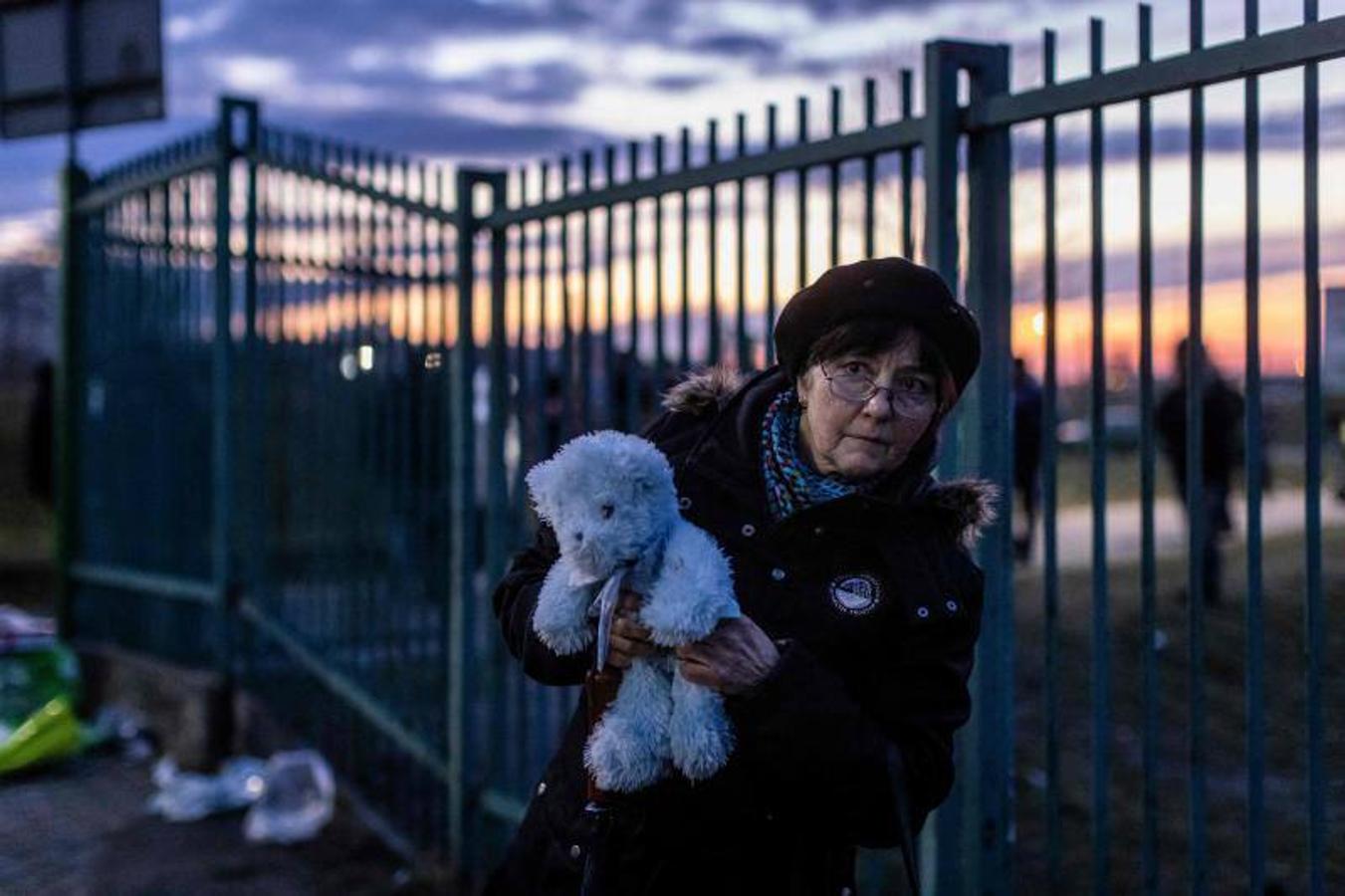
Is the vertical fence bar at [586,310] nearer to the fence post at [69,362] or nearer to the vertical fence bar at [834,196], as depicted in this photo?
the vertical fence bar at [834,196]

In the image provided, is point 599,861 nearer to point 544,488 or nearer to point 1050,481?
point 544,488

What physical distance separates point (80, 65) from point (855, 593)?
697cm

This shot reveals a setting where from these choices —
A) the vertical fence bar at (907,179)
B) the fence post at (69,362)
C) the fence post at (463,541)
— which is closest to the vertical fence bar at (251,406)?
the fence post at (463,541)

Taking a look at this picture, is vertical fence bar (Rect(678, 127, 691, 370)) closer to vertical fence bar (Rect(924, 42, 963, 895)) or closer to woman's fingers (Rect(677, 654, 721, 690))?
vertical fence bar (Rect(924, 42, 963, 895))

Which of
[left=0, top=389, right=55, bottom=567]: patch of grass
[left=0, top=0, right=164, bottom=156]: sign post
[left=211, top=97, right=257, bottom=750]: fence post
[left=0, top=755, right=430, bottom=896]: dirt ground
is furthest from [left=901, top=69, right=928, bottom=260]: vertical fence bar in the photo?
[left=0, top=389, right=55, bottom=567]: patch of grass

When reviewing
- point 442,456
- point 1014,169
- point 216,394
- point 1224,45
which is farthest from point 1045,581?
point 216,394

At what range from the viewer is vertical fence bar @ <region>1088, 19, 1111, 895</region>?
2928 millimetres

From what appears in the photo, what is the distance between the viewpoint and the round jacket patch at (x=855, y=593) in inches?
82.9

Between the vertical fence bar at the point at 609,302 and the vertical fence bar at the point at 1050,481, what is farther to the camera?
the vertical fence bar at the point at 609,302

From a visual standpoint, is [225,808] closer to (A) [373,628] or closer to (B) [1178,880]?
(A) [373,628]

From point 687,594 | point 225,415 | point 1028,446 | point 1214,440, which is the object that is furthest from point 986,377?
point 1028,446

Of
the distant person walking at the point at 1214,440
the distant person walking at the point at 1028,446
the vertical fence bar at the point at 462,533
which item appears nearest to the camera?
the vertical fence bar at the point at 462,533

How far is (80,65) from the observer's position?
25.8ft

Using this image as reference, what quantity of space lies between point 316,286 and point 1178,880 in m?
3.87
